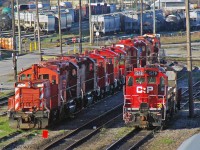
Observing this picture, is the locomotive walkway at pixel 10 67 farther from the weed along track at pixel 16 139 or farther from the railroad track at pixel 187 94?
the weed along track at pixel 16 139

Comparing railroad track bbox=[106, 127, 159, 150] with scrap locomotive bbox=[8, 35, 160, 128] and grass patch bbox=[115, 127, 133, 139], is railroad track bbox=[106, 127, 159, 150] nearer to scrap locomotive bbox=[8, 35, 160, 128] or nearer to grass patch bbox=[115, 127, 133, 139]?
grass patch bbox=[115, 127, 133, 139]

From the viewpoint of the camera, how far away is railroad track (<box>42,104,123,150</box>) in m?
22.3

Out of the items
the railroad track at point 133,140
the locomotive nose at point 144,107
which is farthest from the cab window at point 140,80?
the railroad track at point 133,140

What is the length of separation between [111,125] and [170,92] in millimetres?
3205

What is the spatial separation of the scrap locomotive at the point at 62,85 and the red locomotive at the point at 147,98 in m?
3.43

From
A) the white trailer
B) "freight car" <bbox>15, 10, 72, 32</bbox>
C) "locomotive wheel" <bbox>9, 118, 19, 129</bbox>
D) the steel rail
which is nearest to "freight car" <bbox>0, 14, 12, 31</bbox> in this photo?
"freight car" <bbox>15, 10, 72, 32</bbox>

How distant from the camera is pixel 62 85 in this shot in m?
27.0

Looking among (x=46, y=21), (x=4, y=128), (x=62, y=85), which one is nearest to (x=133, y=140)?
(x=62, y=85)

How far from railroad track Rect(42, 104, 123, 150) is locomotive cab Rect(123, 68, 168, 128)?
1862 millimetres

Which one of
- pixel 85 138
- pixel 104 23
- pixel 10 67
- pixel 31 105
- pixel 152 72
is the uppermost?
pixel 104 23

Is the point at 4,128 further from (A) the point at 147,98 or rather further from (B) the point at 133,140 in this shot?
(A) the point at 147,98

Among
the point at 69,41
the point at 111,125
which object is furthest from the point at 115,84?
the point at 69,41

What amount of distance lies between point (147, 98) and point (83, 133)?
3.26m

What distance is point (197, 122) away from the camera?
26.8 metres
